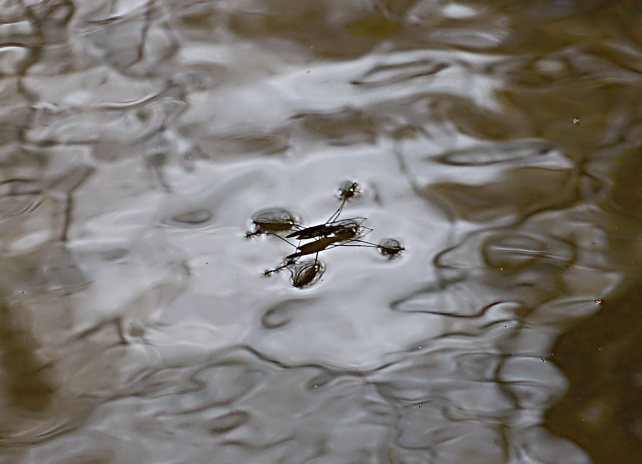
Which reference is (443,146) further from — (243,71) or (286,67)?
(243,71)

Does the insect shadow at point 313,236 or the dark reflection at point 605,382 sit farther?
the insect shadow at point 313,236

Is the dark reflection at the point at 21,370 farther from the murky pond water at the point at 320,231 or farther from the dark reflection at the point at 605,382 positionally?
the dark reflection at the point at 605,382

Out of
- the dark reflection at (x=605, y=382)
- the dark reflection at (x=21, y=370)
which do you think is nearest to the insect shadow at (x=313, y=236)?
the dark reflection at (x=605, y=382)

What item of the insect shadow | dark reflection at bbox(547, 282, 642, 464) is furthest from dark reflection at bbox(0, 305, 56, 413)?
dark reflection at bbox(547, 282, 642, 464)

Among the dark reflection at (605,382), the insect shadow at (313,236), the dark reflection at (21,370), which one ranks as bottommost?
the dark reflection at (605,382)

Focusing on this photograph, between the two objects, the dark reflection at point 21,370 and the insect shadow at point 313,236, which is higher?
the insect shadow at point 313,236

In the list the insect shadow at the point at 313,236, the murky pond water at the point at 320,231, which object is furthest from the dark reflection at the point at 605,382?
the insect shadow at the point at 313,236

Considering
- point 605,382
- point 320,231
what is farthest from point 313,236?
point 605,382

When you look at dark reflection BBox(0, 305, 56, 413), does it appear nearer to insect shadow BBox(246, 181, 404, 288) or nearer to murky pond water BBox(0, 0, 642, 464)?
murky pond water BBox(0, 0, 642, 464)
